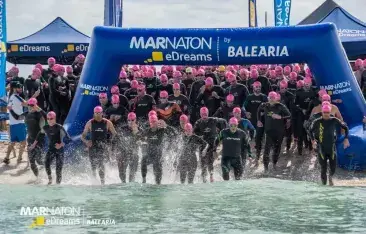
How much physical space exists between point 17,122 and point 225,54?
5.03m

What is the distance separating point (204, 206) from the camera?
11.3 m

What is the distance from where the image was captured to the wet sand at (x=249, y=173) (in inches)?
555

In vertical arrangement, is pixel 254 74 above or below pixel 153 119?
above

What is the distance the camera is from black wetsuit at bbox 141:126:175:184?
13555mm

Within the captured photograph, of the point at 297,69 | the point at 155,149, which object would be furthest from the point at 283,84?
the point at 155,149

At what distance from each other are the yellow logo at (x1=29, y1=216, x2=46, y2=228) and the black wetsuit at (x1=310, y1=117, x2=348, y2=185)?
5.58m

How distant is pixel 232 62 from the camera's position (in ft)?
49.1

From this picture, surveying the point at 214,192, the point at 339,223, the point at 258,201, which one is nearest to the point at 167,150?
the point at 214,192

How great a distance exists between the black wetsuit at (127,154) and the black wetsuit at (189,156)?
0.93 meters

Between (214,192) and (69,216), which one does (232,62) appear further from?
(69,216)

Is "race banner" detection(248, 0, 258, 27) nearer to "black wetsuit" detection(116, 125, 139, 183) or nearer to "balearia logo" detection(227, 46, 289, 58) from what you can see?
"balearia logo" detection(227, 46, 289, 58)

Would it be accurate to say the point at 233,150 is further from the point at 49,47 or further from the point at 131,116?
the point at 49,47

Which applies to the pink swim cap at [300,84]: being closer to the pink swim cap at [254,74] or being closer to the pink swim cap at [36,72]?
the pink swim cap at [254,74]

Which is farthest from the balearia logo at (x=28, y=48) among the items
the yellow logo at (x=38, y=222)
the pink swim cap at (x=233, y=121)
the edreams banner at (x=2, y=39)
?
the yellow logo at (x=38, y=222)
